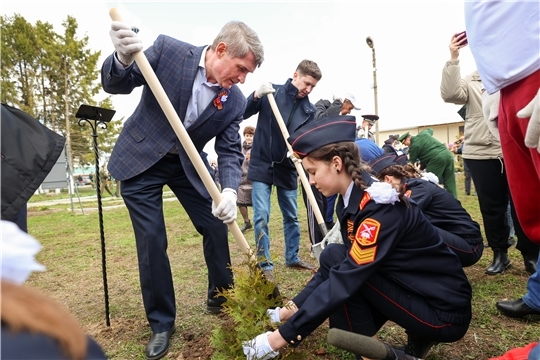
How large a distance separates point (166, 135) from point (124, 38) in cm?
71

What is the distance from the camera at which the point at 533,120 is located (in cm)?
151

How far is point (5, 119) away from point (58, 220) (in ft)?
34.2

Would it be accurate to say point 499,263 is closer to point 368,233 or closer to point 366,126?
point 368,233

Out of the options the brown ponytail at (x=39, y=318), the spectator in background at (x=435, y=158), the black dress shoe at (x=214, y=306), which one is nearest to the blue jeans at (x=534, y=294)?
the black dress shoe at (x=214, y=306)

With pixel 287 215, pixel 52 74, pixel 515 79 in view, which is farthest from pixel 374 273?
pixel 52 74

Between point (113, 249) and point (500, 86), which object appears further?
point (113, 249)

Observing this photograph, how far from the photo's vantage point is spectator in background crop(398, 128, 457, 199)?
747 cm

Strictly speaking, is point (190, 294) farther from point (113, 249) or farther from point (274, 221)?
point (274, 221)

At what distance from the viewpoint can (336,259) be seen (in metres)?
2.34

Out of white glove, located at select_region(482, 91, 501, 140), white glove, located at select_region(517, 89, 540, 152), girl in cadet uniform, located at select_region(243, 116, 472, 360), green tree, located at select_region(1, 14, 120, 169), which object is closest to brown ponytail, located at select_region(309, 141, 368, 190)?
girl in cadet uniform, located at select_region(243, 116, 472, 360)

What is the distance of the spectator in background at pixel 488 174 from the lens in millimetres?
3521

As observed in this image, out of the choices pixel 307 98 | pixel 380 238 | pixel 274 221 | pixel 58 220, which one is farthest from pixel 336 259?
pixel 58 220

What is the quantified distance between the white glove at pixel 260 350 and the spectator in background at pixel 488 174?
259 cm

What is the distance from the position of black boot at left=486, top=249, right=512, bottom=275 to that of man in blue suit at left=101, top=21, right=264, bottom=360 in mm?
2641
